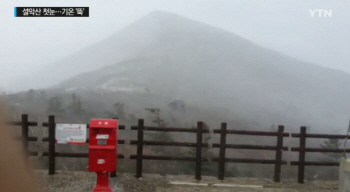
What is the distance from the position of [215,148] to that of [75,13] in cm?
440

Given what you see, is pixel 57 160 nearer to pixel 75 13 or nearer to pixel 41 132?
pixel 41 132

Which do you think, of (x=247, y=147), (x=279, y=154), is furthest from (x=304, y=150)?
(x=247, y=147)

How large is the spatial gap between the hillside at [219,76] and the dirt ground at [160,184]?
1463mm

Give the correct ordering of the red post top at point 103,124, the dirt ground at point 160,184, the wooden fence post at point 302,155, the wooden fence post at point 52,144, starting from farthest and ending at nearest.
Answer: the wooden fence post at point 52,144
the wooden fence post at point 302,155
the dirt ground at point 160,184
the red post top at point 103,124

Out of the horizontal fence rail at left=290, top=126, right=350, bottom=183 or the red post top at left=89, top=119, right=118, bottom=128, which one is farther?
the horizontal fence rail at left=290, top=126, right=350, bottom=183

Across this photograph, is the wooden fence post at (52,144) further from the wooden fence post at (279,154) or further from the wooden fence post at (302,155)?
the wooden fence post at (302,155)

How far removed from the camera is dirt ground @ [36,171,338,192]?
6609mm

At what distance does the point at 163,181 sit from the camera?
719 centimetres

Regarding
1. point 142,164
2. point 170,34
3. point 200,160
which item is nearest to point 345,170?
point 200,160

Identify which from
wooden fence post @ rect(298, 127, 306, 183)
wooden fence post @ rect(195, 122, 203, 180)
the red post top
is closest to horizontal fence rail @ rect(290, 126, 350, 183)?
wooden fence post @ rect(298, 127, 306, 183)

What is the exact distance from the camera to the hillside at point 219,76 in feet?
26.3

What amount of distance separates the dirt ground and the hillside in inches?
57.6

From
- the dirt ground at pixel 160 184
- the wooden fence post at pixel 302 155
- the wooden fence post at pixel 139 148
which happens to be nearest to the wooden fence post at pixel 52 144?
the dirt ground at pixel 160 184

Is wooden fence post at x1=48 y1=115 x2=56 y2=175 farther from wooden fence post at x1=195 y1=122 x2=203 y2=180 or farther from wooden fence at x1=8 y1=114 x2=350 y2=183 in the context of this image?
wooden fence post at x1=195 y1=122 x2=203 y2=180
